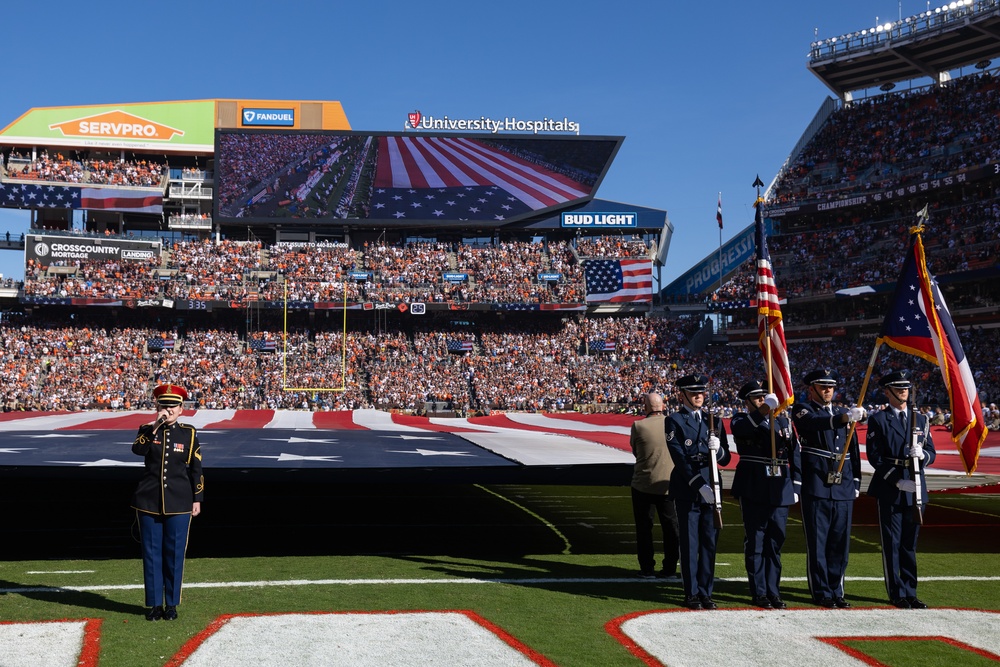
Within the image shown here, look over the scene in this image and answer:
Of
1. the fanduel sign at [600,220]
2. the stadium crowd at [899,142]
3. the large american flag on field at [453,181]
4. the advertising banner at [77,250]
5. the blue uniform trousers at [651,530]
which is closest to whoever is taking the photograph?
the blue uniform trousers at [651,530]

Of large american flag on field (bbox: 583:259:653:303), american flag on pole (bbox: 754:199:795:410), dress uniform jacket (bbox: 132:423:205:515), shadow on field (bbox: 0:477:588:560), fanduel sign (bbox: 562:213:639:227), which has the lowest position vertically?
shadow on field (bbox: 0:477:588:560)

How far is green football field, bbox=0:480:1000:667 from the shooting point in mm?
5539

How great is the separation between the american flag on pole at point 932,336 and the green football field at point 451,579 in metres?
1.43

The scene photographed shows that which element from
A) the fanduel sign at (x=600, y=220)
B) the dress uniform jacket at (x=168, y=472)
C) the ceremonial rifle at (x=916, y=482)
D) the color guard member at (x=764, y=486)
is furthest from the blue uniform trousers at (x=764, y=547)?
the fanduel sign at (x=600, y=220)

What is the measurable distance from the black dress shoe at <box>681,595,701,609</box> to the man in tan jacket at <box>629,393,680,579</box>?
111 centimetres

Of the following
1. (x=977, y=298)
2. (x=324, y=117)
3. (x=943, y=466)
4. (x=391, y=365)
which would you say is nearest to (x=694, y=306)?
(x=977, y=298)

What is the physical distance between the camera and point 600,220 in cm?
5800

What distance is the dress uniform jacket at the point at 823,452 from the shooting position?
7215 mm

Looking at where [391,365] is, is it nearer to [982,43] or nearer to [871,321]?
[871,321]

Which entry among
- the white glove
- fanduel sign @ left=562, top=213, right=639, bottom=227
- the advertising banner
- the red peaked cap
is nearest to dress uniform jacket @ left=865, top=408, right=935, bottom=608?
the white glove

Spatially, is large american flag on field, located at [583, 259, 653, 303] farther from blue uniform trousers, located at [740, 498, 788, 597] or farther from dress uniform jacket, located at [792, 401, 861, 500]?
blue uniform trousers, located at [740, 498, 788, 597]

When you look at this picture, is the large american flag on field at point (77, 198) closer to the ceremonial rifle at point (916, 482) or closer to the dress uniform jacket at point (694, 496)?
the dress uniform jacket at point (694, 496)

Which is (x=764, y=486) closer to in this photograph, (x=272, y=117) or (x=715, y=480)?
(x=715, y=480)

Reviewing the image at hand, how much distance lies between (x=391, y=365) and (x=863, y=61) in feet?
116
